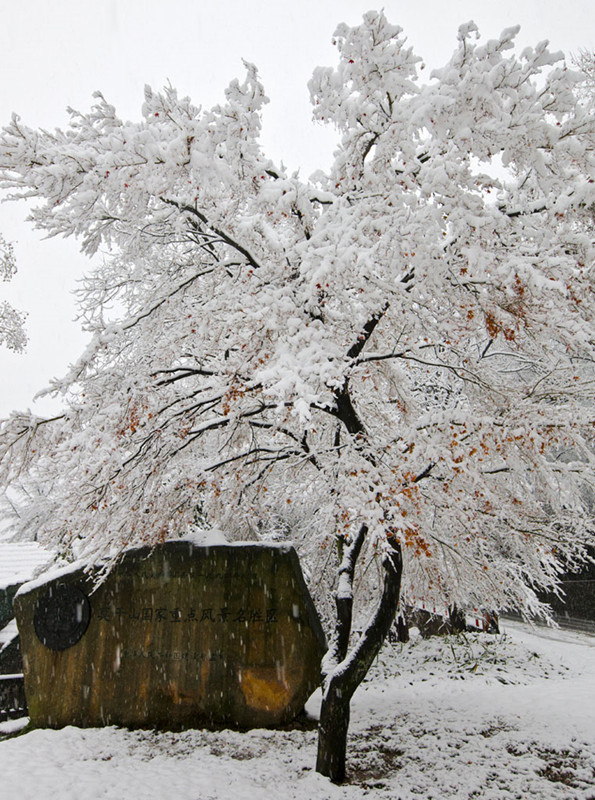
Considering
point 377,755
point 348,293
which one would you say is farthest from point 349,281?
point 377,755

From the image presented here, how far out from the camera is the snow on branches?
122 inches

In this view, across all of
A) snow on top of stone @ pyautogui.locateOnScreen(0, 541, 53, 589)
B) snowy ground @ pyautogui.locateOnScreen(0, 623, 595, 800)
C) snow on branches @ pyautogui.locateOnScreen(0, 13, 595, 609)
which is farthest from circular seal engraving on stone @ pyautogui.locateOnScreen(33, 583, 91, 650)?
snow on top of stone @ pyautogui.locateOnScreen(0, 541, 53, 589)

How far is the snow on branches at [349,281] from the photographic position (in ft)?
10.2

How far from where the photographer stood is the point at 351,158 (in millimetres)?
3924

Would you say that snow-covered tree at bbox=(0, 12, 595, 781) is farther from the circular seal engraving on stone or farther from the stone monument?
the circular seal engraving on stone

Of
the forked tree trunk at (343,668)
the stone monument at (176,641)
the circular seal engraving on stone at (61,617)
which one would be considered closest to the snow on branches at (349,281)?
the forked tree trunk at (343,668)

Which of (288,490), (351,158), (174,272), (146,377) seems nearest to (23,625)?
(288,490)

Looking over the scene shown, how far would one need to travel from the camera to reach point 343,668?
4859 mm

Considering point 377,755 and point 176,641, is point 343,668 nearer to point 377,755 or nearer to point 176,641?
point 377,755

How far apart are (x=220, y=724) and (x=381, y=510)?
4467 mm

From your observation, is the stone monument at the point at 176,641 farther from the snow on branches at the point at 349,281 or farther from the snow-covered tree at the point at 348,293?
the snow on branches at the point at 349,281

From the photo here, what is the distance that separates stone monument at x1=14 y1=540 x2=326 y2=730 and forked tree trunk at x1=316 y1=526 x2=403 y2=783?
1340 mm

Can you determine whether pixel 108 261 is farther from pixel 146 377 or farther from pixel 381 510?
pixel 381 510

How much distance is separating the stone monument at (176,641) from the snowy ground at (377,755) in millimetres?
303
